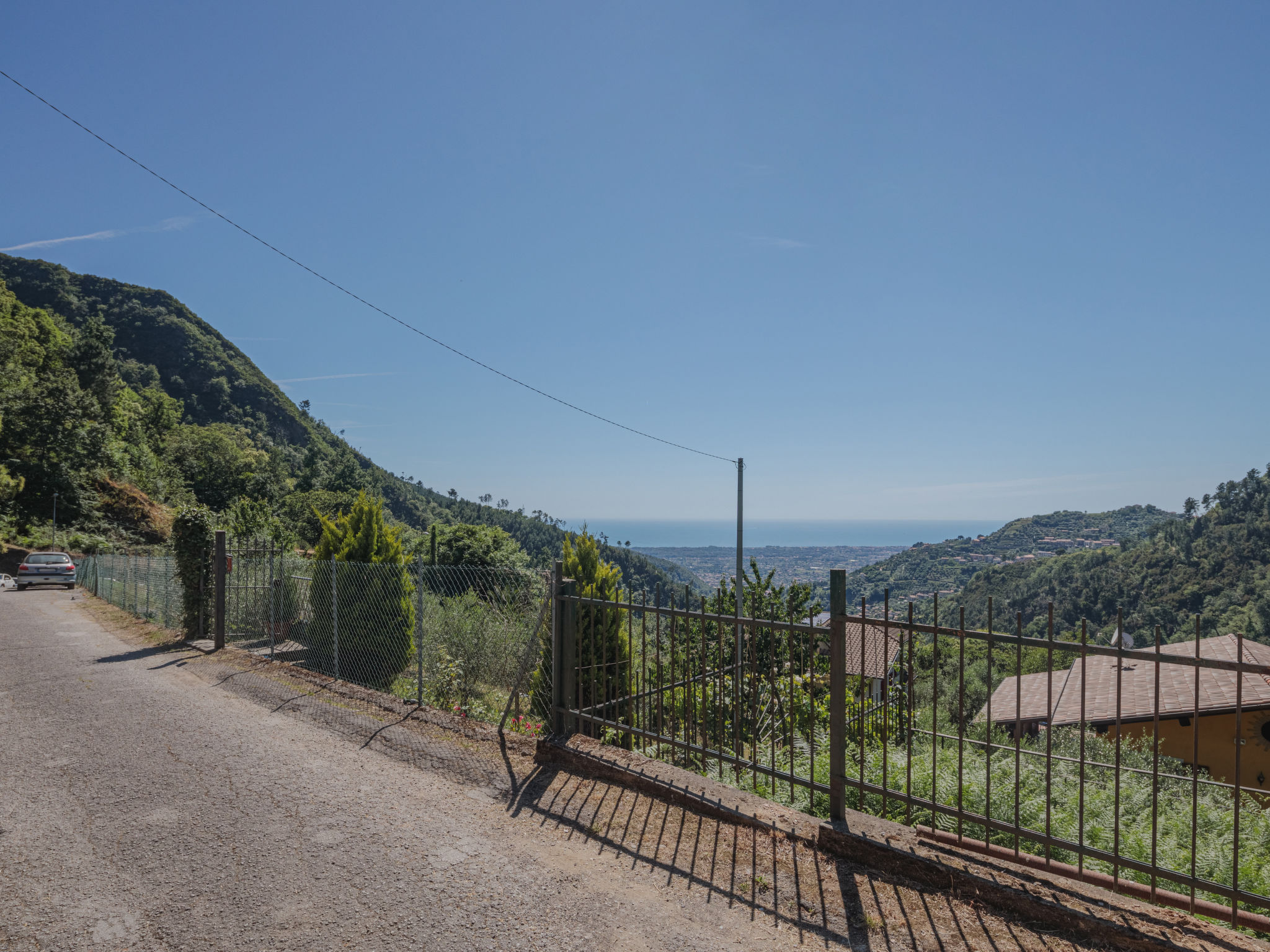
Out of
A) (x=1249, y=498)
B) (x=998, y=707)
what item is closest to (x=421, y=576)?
(x=998, y=707)

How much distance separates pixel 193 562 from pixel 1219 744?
72.9ft

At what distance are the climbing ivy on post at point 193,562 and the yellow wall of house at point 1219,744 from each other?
1816 cm

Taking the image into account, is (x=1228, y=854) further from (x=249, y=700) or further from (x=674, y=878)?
(x=249, y=700)

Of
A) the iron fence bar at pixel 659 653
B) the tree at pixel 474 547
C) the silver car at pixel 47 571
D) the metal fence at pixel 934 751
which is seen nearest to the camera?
the metal fence at pixel 934 751

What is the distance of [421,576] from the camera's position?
720 centimetres

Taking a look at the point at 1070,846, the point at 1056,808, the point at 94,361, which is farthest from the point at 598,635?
the point at 94,361

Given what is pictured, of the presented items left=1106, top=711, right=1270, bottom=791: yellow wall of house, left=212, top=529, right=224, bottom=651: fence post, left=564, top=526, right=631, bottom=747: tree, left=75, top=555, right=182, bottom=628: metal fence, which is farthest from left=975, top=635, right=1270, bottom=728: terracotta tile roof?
left=75, top=555, right=182, bottom=628: metal fence

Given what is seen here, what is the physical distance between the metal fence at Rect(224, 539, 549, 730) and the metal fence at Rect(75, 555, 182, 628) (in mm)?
2238

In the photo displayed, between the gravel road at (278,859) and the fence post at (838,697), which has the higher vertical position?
the fence post at (838,697)

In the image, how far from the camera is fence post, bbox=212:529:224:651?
1096 centimetres

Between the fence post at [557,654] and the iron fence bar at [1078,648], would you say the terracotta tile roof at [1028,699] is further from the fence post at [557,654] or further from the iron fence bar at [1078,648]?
the iron fence bar at [1078,648]

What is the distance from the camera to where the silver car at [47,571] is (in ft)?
78.1

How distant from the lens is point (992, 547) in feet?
493

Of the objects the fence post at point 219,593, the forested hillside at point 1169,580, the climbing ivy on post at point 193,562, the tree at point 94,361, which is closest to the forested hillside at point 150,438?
the tree at point 94,361
